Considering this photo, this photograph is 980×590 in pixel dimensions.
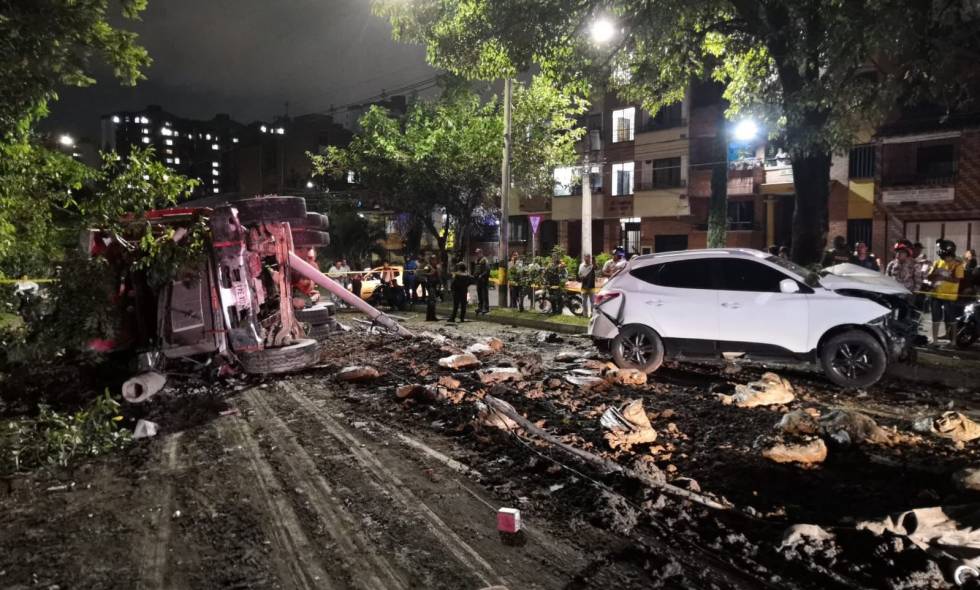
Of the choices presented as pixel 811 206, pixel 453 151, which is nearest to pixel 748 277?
pixel 811 206

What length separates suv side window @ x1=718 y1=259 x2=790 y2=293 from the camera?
8.87 metres

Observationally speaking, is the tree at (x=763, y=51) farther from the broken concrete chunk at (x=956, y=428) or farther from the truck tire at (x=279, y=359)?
the truck tire at (x=279, y=359)

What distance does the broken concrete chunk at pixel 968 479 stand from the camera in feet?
15.9

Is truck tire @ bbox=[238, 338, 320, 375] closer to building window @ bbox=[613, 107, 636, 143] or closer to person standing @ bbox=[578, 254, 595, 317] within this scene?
person standing @ bbox=[578, 254, 595, 317]

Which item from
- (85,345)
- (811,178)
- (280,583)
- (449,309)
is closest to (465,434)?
(280,583)

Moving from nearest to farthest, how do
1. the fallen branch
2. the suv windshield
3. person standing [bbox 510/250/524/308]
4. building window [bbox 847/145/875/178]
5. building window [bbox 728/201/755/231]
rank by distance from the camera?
the fallen branch
the suv windshield
person standing [bbox 510/250/524/308]
building window [bbox 847/145/875/178]
building window [bbox 728/201/755/231]

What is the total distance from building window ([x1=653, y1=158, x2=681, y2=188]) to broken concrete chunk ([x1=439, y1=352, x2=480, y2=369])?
96.7 feet

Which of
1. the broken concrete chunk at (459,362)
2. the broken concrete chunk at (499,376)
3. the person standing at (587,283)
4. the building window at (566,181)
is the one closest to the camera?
the broken concrete chunk at (499,376)

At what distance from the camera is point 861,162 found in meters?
28.7

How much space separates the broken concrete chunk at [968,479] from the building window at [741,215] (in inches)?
1238

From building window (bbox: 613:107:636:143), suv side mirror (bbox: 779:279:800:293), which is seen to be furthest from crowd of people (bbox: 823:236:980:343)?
building window (bbox: 613:107:636:143)

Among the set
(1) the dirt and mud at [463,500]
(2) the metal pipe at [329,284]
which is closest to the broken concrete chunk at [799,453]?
(1) the dirt and mud at [463,500]

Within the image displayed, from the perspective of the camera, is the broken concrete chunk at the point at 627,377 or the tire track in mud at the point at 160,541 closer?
the tire track in mud at the point at 160,541

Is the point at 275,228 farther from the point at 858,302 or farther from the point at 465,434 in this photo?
the point at 858,302
